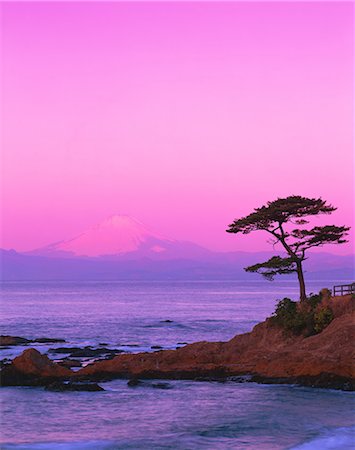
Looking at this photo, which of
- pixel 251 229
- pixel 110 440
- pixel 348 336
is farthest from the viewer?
pixel 251 229

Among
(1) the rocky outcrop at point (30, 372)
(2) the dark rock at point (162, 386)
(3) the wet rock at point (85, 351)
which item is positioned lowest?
(2) the dark rock at point (162, 386)

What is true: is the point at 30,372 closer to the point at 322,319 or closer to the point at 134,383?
the point at 134,383

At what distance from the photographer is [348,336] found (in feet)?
129

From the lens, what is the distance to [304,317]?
1747 inches

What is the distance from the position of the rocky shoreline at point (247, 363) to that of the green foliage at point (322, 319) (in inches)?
21.9

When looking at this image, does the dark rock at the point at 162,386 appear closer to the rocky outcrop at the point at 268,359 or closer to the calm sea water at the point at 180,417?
the calm sea water at the point at 180,417

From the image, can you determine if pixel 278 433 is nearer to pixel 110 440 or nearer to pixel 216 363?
pixel 110 440

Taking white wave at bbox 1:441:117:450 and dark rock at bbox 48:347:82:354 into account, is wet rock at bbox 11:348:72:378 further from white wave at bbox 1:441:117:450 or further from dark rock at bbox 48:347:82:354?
dark rock at bbox 48:347:82:354

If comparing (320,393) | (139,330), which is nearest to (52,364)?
(320,393)

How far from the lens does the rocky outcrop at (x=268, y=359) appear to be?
3656cm

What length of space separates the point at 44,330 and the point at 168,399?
51554 millimetres

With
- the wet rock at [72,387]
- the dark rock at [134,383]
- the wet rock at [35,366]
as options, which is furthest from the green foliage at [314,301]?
the wet rock at [35,366]

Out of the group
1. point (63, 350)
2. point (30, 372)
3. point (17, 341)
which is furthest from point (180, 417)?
point (17, 341)

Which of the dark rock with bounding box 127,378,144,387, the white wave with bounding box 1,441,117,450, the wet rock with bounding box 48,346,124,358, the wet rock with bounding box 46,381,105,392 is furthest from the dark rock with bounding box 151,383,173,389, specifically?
the wet rock with bounding box 48,346,124,358
